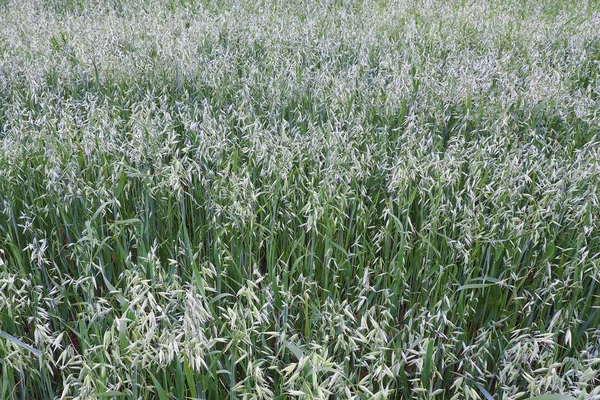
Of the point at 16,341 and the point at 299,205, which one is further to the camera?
the point at 299,205

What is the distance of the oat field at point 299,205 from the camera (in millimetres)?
1738

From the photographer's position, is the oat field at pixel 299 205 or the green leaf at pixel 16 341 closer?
the green leaf at pixel 16 341

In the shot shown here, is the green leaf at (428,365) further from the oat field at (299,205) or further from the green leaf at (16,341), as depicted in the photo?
the green leaf at (16,341)

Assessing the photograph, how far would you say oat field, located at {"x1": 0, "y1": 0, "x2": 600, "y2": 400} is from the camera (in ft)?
5.70

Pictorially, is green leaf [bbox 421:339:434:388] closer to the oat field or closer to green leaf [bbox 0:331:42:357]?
the oat field

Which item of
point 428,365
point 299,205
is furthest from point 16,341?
point 299,205

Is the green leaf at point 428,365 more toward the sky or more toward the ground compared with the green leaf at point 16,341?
more toward the ground

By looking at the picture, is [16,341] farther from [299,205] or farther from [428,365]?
[299,205]

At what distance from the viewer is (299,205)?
267cm

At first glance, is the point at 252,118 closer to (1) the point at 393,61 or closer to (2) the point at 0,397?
(1) the point at 393,61

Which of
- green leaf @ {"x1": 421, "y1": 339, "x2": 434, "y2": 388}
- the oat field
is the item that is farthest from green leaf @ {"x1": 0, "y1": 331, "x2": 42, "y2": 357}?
green leaf @ {"x1": 421, "y1": 339, "x2": 434, "y2": 388}

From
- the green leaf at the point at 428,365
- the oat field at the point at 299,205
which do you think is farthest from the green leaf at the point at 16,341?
the green leaf at the point at 428,365

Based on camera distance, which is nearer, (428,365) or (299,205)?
(428,365)

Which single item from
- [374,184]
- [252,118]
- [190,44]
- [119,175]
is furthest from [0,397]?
[190,44]
